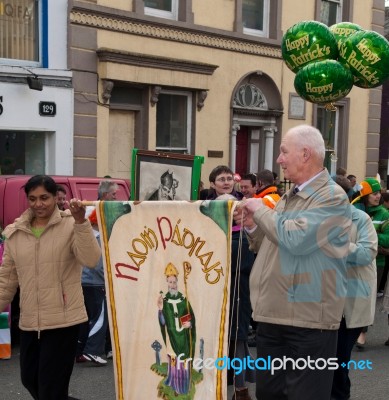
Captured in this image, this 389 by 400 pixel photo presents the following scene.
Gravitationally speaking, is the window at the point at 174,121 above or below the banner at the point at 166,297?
above

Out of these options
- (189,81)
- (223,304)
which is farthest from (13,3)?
(223,304)

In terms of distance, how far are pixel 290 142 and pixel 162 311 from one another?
135 centimetres

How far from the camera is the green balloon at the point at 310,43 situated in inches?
331

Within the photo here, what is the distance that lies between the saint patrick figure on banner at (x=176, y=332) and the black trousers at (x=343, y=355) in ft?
5.25

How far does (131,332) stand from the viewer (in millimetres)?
4797

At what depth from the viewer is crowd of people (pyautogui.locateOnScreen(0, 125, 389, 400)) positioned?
420 cm

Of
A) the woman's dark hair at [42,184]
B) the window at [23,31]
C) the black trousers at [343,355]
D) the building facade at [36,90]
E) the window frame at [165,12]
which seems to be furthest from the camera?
the window frame at [165,12]

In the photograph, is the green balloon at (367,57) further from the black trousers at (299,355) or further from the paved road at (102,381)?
the black trousers at (299,355)

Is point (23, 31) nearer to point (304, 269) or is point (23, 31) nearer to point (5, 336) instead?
point (5, 336)

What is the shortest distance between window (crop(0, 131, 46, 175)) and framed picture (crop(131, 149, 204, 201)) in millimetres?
6921

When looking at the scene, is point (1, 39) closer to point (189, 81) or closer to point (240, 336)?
point (189, 81)

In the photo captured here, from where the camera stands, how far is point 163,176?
5.73 metres

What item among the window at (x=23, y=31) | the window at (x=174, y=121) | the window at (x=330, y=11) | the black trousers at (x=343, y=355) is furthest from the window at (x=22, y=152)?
the window at (x=330, y=11)

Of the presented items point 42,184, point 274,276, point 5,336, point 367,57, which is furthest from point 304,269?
point 367,57
